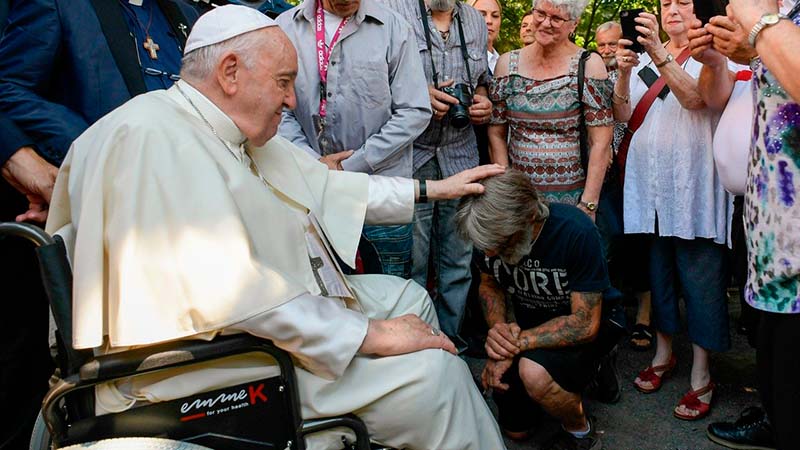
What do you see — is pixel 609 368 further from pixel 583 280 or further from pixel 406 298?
pixel 406 298

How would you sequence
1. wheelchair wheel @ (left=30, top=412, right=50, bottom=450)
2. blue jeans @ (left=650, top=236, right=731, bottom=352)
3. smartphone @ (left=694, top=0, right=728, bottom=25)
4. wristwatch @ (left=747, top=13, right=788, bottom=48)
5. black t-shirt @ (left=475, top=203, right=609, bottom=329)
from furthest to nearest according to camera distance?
blue jeans @ (left=650, top=236, right=731, bottom=352) → black t-shirt @ (left=475, top=203, right=609, bottom=329) → smartphone @ (left=694, top=0, right=728, bottom=25) → wheelchair wheel @ (left=30, top=412, right=50, bottom=450) → wristwatch @ (left=747, top=13, right=788, bottom=48)

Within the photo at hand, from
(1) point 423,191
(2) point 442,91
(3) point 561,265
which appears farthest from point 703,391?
(2) point 442,91

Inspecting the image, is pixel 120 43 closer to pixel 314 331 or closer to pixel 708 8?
pixel 314 331

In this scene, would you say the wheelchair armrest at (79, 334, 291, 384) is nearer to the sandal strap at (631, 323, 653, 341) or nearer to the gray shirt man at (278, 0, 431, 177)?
the gray shirt man at (278, 0, 431, 177)

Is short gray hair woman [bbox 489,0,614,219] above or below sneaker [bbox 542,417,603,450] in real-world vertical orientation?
above

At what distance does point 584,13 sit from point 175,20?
522 centimetres

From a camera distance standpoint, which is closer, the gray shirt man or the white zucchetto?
the white zucchetto

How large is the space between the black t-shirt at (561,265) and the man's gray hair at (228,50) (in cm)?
142

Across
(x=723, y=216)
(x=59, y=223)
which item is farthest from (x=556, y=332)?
(x=59, y=223)

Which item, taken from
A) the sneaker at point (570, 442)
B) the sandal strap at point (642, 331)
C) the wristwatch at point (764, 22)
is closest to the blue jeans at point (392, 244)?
the sneaker at point (570, 442)

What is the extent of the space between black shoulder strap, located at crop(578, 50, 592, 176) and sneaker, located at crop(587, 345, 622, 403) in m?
0.96

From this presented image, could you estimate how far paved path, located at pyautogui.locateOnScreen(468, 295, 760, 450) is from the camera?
10.6 feet

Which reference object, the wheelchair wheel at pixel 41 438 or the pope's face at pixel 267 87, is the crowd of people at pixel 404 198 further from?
the wheelchair wheel at pixel 41 438

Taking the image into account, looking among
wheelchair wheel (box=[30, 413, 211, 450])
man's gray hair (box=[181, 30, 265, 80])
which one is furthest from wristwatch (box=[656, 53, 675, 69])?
wheelchair wheel (box=[30, 413, 211, 450])
